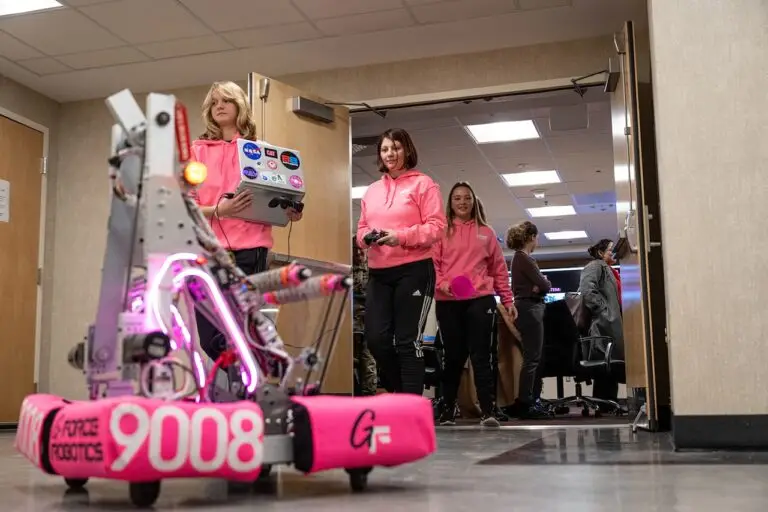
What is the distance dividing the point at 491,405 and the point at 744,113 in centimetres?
209

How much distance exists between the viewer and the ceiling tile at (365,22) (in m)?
4.56

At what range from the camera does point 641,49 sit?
15.7 ft

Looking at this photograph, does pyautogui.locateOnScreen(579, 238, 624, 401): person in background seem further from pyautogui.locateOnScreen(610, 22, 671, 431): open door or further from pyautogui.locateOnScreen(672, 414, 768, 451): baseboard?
pyautogui.locateOnScreen(672, 414, 768, 451): baseboard

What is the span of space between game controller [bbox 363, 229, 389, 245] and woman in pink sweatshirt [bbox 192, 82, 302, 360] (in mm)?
411

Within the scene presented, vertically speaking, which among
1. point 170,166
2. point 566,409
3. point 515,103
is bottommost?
point 566,409

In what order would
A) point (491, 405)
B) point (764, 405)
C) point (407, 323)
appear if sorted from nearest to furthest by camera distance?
point (764, 405), point (407, 323), point (491, 405)

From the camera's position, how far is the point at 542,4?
14.6 feet

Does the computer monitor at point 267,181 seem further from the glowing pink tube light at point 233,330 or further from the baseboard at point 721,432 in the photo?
the baseboard at point 721,432

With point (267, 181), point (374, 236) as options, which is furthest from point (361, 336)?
point (267, 181)

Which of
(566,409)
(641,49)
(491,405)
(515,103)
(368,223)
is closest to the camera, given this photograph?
(368,223)

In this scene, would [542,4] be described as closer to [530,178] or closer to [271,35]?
[271,35]

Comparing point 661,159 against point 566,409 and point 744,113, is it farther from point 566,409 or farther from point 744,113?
point 566,409

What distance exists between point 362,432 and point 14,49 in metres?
4.10

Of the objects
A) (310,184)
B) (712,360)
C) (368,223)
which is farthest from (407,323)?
(310,184)
